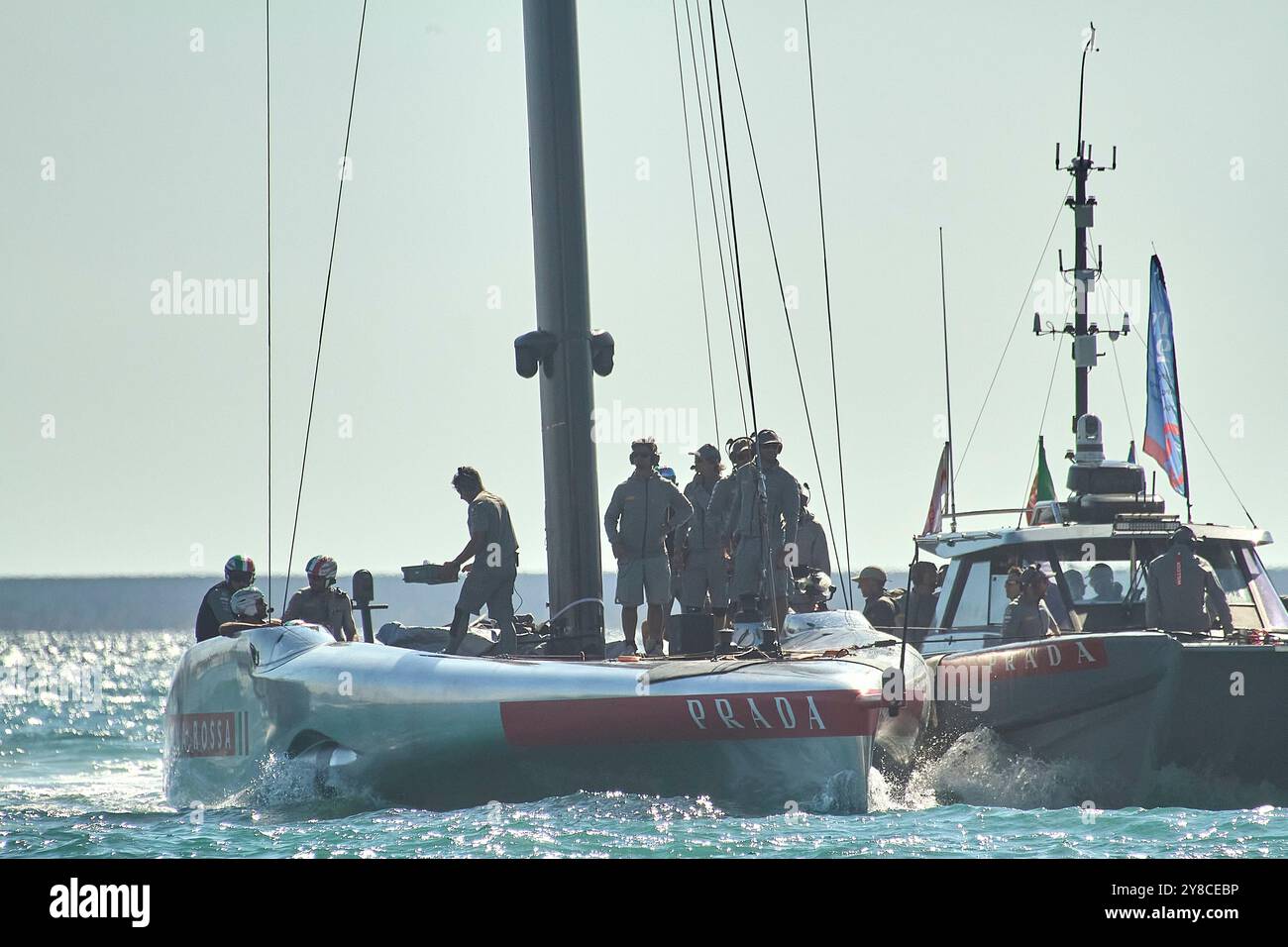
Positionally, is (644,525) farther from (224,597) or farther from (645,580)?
(224,597)

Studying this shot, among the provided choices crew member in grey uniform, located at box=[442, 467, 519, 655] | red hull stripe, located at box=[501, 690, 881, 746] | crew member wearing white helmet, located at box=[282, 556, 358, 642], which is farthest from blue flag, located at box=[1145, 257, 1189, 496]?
red hull stripe, located at box=[501, 690, 881, 746]

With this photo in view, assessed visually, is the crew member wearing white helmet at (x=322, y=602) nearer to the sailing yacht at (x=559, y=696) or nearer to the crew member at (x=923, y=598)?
the sailing yacht at (x=559, y=696)

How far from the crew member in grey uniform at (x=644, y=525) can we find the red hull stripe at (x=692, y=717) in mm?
2903

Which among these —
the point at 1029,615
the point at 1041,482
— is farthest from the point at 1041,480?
the point at 1029,615

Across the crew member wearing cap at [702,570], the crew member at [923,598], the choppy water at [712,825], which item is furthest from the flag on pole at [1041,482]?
the choppy water at [712,825]

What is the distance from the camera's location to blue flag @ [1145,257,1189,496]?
16484mm

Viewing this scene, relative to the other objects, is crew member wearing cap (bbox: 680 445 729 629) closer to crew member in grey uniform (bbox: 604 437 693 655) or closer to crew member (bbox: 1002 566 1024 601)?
crew member in grey uniform (bbox: 604 437 693 655)

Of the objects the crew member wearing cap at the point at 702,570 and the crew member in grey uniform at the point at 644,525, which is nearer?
the crew member in grey uniform at the point at 644,525

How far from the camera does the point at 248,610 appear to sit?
12.4 metres

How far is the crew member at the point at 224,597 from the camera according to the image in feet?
41.8

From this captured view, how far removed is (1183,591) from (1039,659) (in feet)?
3.51
